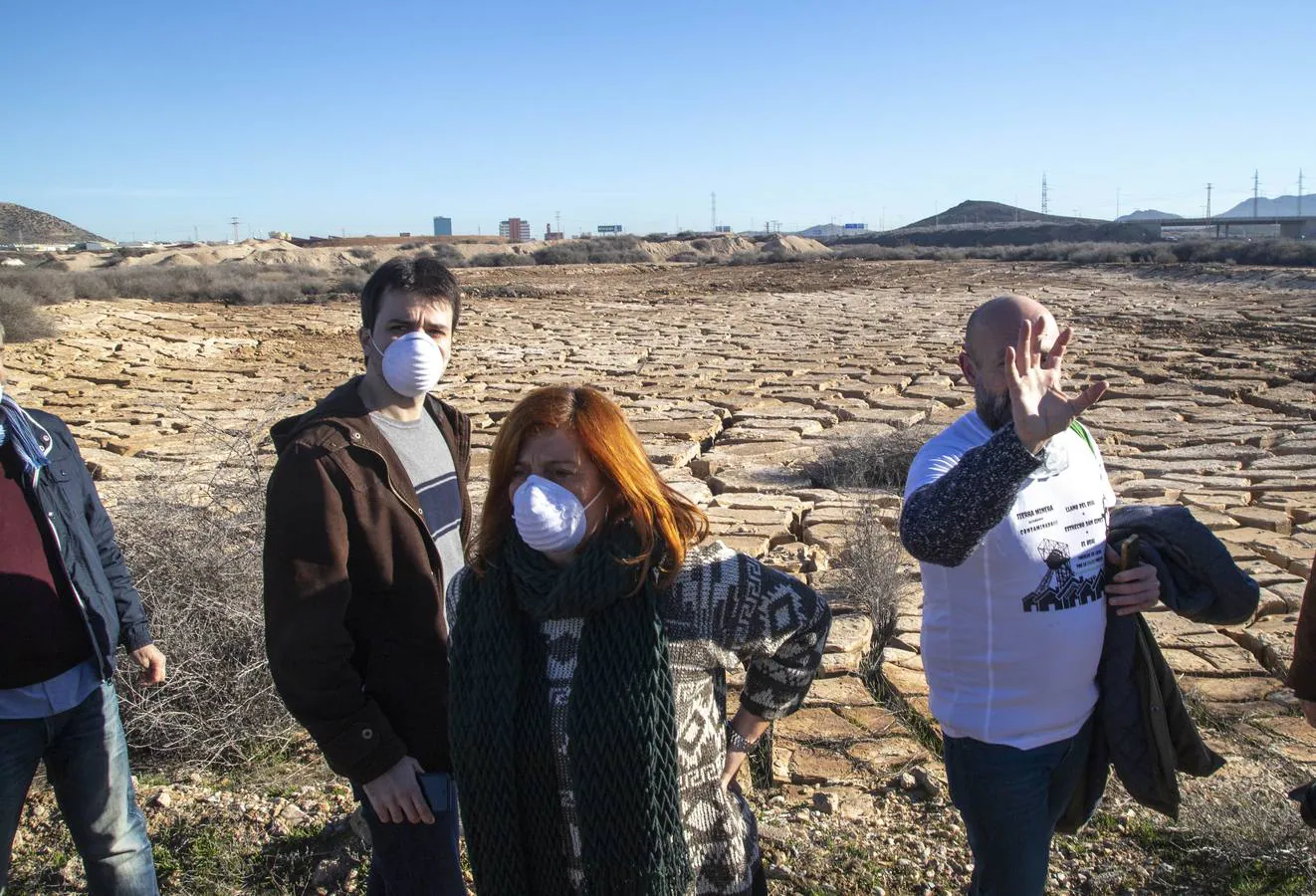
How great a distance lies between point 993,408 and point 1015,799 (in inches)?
30.2

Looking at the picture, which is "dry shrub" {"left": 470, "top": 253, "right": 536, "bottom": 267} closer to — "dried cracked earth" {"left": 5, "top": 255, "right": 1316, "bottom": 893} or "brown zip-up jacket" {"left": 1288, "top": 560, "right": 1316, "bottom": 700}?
"dried cracked earth" {"left": 5, "top": 255, "right": 1316, "bottom": 893}

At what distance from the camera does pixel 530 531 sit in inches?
70.1

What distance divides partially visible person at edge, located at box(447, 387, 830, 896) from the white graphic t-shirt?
33 cm

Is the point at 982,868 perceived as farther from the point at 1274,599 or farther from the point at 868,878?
the point at 1274,599

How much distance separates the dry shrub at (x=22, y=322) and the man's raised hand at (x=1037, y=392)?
13.1 metres

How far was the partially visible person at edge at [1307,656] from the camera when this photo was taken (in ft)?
7.14

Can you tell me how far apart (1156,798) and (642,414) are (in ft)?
23.1

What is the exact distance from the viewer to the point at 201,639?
3.60 metres

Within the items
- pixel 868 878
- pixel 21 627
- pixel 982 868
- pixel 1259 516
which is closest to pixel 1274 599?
pixel 1259 516

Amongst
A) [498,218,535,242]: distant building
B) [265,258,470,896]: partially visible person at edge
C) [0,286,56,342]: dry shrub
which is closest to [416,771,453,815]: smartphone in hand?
[265,258,470,896]: partially visible person at edge

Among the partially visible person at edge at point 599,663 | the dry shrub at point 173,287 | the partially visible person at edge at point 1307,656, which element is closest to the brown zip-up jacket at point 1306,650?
the partially visible person at edge at point 1307,656

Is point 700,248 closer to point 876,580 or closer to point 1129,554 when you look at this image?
point 876,580

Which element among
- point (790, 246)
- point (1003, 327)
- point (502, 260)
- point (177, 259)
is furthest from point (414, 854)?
point (790, 246)

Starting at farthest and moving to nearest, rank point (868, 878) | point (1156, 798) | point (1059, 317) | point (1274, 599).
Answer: point (1059, 317), point (1274, 599), point (868, 878), point (1156, 798)
